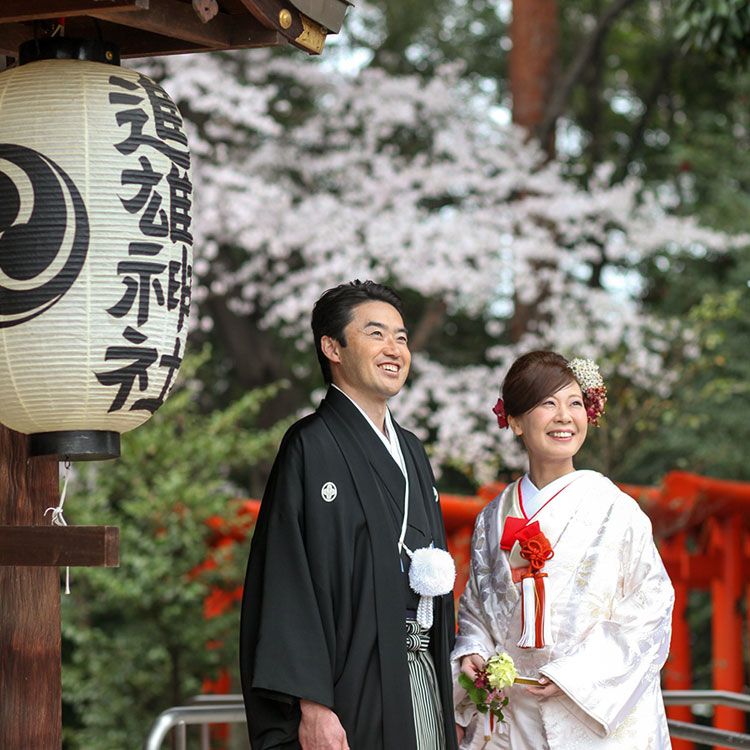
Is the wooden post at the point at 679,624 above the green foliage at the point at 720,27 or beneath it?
beneath

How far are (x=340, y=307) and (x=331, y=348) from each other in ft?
0.37

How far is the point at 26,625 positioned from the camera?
8.60 feet

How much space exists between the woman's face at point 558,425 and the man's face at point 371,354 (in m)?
0.39

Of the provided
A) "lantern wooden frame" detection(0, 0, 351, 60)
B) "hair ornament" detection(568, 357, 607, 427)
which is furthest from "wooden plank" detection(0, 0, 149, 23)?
"hair ornament" detection(568, 357, 607, 427)

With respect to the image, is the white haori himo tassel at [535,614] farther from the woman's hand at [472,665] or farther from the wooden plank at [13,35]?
the wooden plank at [13,35]

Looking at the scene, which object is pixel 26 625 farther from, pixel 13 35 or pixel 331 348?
pixel 13 35

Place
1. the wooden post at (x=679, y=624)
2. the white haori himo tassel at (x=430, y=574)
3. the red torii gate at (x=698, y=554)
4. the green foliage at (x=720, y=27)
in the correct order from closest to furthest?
the white haori himo tassel at (x=430, y=574) < the green foliage at (x=720, y=27) < the red torii gate at (x=698, y=554) < the wooden post at (x=679, y=624)

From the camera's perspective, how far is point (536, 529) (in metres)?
2.95

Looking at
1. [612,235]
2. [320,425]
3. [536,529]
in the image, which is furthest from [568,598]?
[612,235]

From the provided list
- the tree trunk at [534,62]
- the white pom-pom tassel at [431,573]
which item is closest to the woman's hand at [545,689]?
the white pom-pom tassel at [431,573]

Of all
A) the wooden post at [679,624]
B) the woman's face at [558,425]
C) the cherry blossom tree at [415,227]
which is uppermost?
the cherry blossom tree at [415,227]

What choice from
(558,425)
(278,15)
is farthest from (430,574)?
(278,15)

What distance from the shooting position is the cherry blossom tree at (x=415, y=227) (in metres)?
8.19

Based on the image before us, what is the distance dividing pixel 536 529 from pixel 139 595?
12.0 feet
